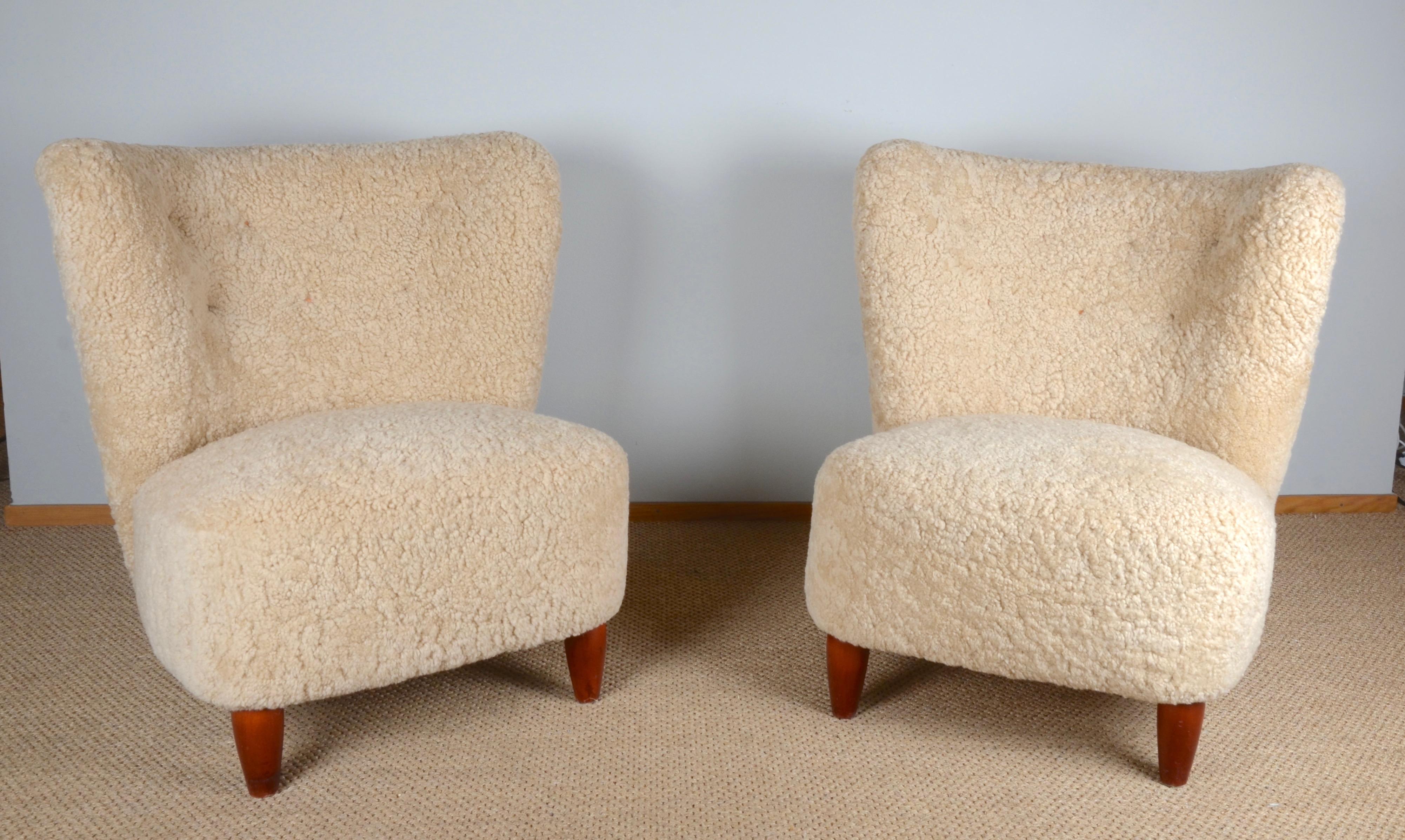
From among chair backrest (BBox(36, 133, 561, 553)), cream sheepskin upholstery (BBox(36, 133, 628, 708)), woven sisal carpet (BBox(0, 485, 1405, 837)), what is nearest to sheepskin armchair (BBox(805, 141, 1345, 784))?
woven sisal carpet (BBox(0, 485, 1405, 837))

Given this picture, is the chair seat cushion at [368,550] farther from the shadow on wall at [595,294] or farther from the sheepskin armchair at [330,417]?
the shadow on wall at [595,294]

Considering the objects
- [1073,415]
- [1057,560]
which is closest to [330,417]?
[1057,560]

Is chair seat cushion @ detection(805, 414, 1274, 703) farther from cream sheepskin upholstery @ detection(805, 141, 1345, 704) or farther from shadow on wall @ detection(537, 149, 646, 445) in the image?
shadow on wall @ detection(537, 149, 646, 445)

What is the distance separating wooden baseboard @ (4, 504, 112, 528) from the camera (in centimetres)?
207

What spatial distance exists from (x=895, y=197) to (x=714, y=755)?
0.80 m

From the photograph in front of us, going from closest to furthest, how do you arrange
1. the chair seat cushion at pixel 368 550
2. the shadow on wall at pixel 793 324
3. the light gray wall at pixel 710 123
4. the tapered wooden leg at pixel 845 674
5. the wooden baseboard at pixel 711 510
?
1. the chair seat cushion at pixel 368 550
2. the tapered wooden leg at pixel 845 674
3. the light gray wall at pixel 710 123
4. the shadow on wall at pixel 793 324
5. the wooden baseboard at pixel 711 510

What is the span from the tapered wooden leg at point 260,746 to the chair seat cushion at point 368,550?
3cm

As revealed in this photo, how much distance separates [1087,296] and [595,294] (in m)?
0.91

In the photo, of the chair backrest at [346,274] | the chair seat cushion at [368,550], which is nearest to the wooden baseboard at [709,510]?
the chair backrest at [346,274]

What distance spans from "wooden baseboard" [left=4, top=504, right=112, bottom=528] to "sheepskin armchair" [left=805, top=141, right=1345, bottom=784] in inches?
57.2

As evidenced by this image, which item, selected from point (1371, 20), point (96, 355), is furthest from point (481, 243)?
point (1371, 20)

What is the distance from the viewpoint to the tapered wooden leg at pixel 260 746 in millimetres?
1167

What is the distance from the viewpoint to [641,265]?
2.04m

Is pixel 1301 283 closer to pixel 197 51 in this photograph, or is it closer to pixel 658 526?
pixel 658 526
